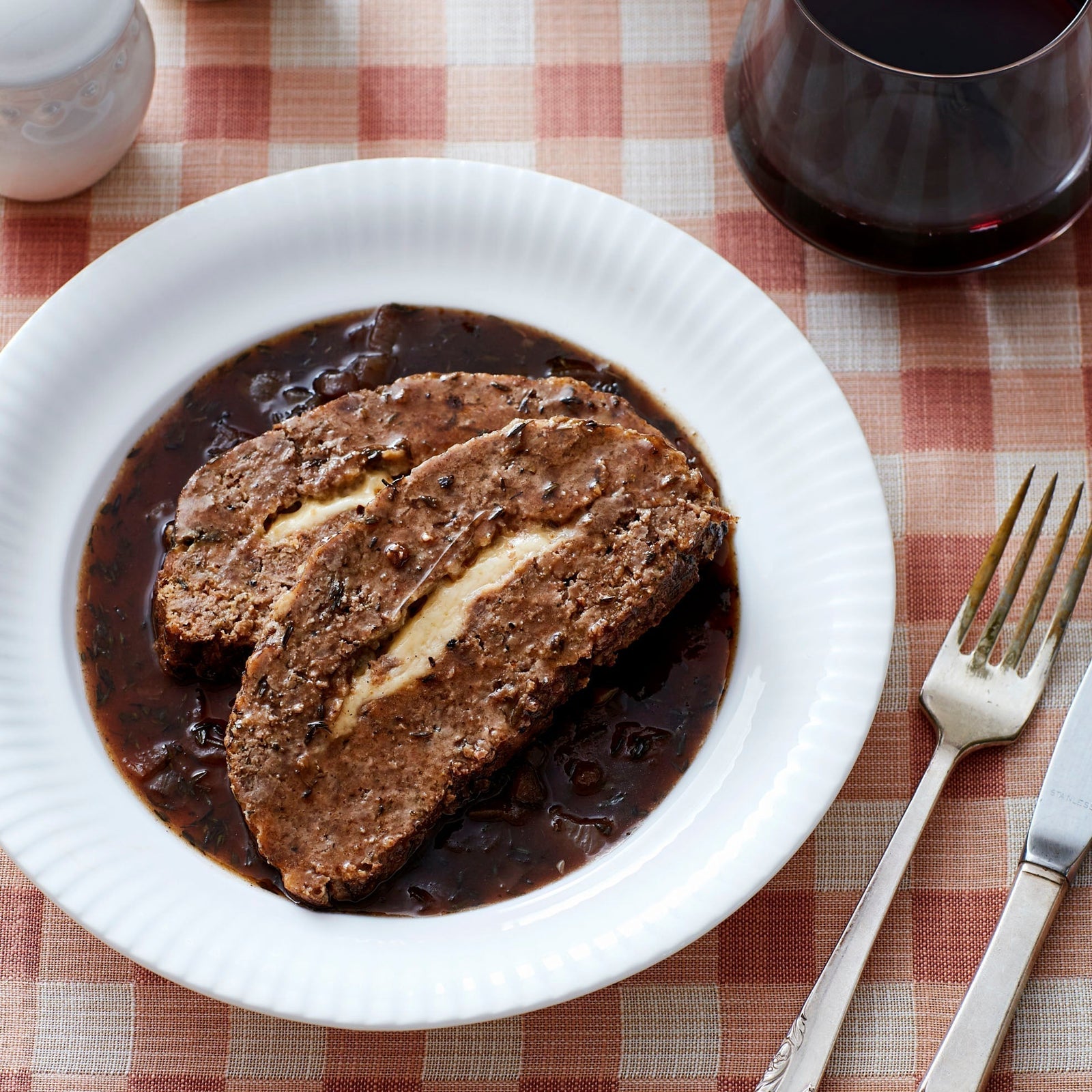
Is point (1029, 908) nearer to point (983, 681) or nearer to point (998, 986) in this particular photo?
point (998, 986)

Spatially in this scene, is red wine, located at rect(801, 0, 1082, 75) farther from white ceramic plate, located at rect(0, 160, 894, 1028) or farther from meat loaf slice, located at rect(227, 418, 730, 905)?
meat loaf slice, located at rect(227, 418, 730, 905)

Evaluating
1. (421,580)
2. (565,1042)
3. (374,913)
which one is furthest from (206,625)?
(565,1042)

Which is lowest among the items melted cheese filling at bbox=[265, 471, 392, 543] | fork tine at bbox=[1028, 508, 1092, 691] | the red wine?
fork tine at bbox=[1028, 508, 1092, 691]

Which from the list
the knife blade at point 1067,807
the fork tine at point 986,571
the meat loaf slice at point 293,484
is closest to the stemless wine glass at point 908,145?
the fork tine at point 986,571

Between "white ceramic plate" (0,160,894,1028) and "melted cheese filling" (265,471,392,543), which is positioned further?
"melted cheese filling" (265,471,392,543)

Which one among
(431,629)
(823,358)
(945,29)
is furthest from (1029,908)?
(945,29)

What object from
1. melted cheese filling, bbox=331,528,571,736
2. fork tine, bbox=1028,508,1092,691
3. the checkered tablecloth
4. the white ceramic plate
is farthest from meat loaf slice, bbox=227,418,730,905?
fork tine, bbox=1028,508,1092,691

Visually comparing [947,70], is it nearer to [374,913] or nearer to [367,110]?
[367,110]

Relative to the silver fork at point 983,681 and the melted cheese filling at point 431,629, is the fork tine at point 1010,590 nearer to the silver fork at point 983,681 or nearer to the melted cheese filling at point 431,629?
the silver fork at point 983,681
